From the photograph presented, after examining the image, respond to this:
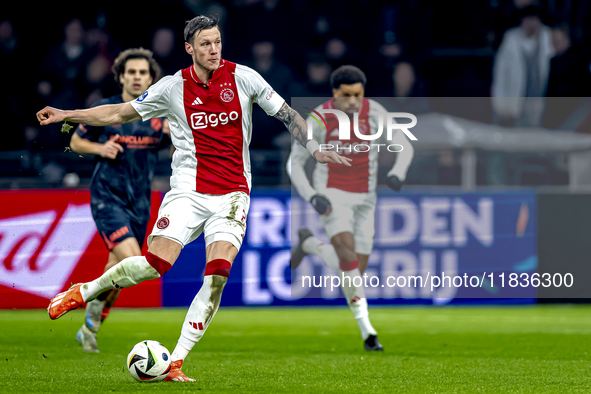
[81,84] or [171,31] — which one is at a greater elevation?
[171,31]

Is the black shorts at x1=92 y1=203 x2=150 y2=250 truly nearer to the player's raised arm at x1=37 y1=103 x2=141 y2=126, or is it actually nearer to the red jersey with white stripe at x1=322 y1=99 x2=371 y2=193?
the player's raised arm at x1=37 y1=103 x2=141 y2=126

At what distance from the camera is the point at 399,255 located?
33.2ft

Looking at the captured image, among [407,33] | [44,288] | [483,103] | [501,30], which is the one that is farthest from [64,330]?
[501,30]

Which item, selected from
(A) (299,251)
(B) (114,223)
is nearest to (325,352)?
(B) (114,223)

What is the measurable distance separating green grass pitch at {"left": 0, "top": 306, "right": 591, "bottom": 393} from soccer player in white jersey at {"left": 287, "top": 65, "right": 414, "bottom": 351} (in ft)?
2.61

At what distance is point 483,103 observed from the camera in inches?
424

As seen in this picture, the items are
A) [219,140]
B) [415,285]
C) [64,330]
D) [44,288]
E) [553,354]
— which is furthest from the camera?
[415,285]

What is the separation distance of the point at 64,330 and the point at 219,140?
13.0ft

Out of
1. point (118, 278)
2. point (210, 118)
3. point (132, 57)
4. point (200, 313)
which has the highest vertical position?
point (132, 57)

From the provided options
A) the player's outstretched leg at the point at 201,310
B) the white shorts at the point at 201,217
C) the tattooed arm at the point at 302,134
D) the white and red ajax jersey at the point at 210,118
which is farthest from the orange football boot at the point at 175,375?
the tattooed arm at the point at 302,134

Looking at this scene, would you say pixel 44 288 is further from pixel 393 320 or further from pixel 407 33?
pixel 407 33

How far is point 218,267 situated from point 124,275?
0.60 meters

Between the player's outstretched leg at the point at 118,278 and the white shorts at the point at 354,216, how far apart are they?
9.17ft

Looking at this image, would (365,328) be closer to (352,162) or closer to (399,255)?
(352,162)
